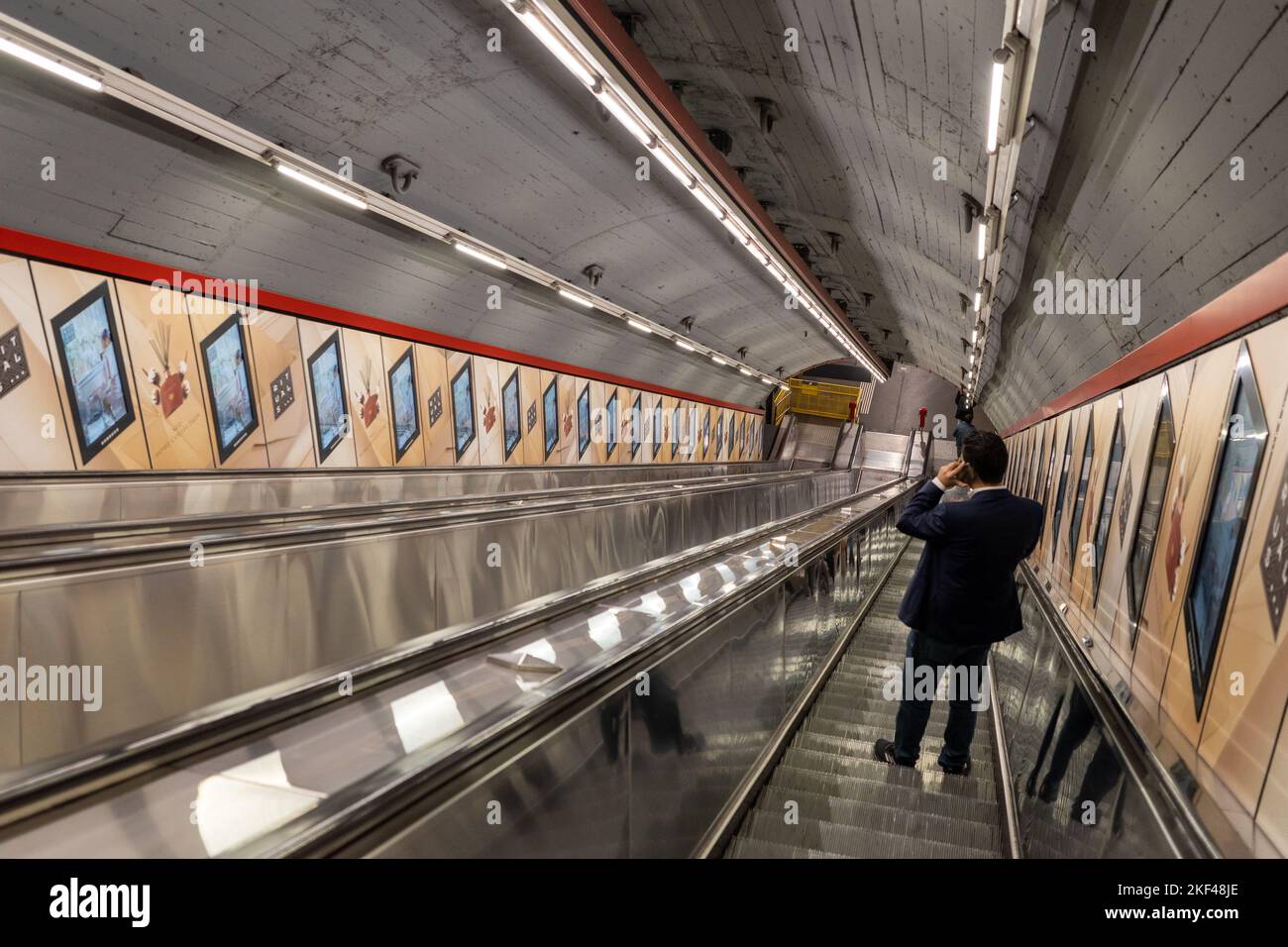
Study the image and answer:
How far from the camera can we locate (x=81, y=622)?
124 inches

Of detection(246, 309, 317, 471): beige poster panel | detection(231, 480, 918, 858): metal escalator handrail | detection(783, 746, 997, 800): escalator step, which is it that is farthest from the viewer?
detection(246, 309, 317, 471): beige poster panel

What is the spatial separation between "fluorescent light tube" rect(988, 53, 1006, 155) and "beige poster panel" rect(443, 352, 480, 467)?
8.92 metres

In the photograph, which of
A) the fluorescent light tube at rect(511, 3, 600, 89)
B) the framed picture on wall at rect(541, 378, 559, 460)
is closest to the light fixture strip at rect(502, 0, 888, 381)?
the fluorescent light tube at rect(511, 3, 600, 89)

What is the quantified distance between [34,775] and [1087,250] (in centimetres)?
717

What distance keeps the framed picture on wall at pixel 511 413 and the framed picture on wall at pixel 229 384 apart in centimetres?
545

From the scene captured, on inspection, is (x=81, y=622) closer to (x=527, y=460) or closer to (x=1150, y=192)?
(x=1150, y=192)

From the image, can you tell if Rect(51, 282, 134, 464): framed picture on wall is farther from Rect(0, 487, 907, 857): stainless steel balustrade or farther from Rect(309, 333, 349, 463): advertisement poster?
Rect(0, 487, 907, 857): stainless steel balustrade

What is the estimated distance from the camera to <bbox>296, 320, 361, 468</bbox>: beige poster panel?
10133mm

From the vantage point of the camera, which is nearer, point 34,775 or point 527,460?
point 34,775

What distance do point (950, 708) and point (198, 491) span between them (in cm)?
585

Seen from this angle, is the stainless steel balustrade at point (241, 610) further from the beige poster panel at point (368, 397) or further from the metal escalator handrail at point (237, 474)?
the beige poster panel at point (368, 397)

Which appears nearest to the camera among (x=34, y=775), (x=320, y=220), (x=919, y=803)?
(x=34, y=775)

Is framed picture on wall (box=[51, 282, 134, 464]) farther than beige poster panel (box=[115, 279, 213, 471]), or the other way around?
beige poster panel (box=[115, 279, 213, 471])

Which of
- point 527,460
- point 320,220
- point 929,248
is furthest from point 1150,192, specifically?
point 527,460
